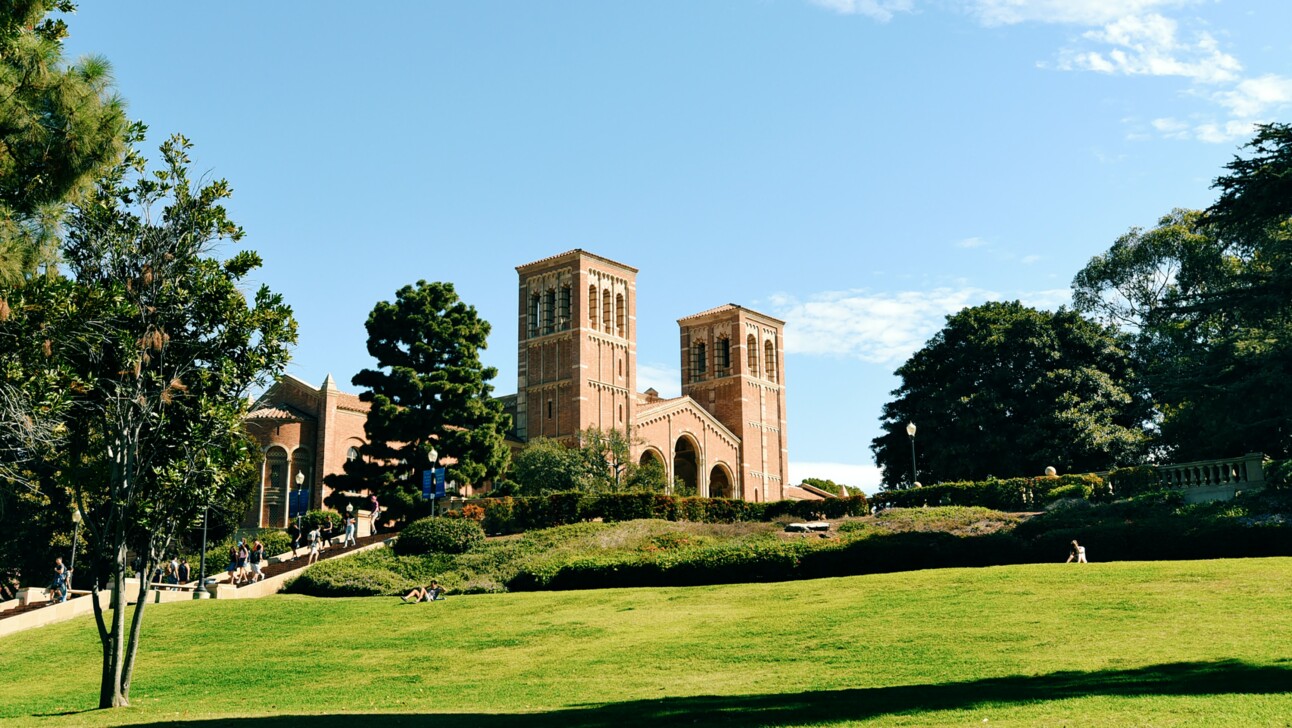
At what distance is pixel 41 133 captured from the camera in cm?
1431

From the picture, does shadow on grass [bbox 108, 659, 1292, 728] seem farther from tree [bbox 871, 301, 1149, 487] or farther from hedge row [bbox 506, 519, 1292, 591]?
tree [bbox 871, 301, 1149, 487]

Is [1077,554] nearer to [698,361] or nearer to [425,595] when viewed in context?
[425,595]

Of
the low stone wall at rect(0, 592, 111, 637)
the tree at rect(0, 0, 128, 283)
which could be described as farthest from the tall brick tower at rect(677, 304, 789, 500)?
the tree at rect(0, 0, 128, 283)

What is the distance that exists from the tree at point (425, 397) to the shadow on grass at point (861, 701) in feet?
109

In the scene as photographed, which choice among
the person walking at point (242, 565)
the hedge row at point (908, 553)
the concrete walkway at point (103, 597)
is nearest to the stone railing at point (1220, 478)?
the hedge row at point (908, 553)

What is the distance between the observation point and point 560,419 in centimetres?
6525

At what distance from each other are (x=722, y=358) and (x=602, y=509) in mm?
34787

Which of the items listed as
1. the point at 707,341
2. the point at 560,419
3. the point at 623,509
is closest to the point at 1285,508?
the point at 623,509

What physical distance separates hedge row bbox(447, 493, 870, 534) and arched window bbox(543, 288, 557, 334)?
23.8m

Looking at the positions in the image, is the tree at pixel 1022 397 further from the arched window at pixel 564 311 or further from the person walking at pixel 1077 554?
the person walking at pixel 1077 554

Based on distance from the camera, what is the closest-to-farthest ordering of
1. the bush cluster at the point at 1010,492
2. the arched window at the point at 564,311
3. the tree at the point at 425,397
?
1. the bush cluster at the point at 1010,492
2. the tree at the point at 425,397
3. the arched window at the point at 564,311

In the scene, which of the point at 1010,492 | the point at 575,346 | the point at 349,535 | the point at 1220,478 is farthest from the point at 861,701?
the point at 575,346

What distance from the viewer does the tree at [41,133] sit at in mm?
14188

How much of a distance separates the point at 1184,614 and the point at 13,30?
18419 mm
